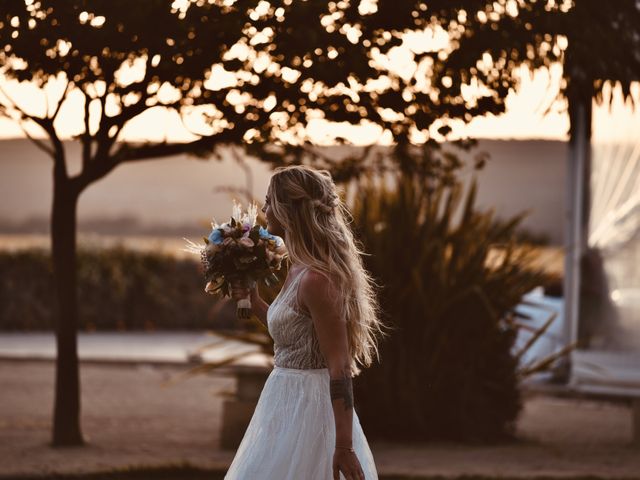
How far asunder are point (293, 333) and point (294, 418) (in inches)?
11.2

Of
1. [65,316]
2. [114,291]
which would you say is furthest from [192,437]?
[114,291]

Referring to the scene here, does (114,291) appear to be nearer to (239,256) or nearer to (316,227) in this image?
(239,256)

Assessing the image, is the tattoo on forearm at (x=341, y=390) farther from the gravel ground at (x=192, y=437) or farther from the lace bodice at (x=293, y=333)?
the gravel ground at (x=192, y=437)

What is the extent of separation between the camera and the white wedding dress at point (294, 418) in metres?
4.25

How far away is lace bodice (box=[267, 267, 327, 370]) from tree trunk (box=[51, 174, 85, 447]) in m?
5.12

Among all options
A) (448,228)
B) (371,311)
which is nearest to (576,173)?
(448,228)

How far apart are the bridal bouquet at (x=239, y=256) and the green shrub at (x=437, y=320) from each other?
4814mm

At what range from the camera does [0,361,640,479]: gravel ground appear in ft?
27.5

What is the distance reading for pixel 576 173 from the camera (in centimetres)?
1340

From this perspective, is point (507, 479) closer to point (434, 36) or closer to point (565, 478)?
point (565, 478)


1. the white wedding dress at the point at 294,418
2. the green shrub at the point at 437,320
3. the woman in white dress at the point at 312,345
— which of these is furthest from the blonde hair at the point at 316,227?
the green shrub at the point at 437,320

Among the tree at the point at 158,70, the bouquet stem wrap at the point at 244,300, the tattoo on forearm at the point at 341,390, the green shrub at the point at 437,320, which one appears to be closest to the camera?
the tattoo on forearm at the point at 341,390

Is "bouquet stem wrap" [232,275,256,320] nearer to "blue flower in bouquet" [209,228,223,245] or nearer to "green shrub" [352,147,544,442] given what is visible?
"blue flower in bouquet" [209,228,223,245]

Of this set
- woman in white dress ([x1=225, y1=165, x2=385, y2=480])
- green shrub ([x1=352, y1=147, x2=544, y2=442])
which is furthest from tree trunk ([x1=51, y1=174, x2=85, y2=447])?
woman in white dress ([x1=225, y1=165, x2=385, y2=480])
